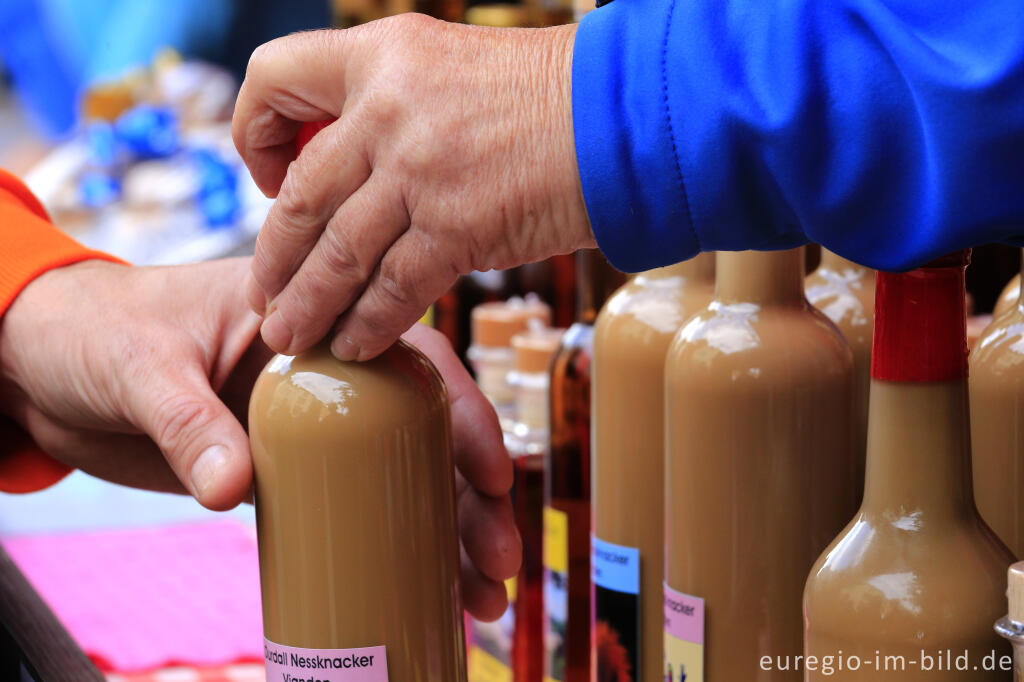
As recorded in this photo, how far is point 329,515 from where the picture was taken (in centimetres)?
71

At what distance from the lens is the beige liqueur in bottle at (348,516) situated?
2.34 ft

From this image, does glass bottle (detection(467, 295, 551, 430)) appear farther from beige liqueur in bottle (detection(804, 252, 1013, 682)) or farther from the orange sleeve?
beige liqueur in bottle (detection(804, 252, 1013, 682))

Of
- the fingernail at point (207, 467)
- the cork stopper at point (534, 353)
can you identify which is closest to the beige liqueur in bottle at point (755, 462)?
the fingernail at point (207, 467)

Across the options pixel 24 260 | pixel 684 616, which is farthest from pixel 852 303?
pixel 24 260

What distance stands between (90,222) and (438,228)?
3015 millimetres

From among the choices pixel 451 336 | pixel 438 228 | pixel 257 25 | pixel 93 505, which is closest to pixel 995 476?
pixel 438 228

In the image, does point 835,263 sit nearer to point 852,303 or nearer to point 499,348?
point 852,303

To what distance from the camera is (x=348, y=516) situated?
71cm

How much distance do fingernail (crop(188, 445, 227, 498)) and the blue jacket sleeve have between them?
1.06 feet

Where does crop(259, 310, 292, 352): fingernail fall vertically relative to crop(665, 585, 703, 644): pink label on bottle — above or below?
above

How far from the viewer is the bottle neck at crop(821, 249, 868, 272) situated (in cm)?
94

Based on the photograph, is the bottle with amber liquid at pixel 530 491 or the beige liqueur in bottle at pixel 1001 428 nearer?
the beige liqueur in bottle at pixel 1001 428

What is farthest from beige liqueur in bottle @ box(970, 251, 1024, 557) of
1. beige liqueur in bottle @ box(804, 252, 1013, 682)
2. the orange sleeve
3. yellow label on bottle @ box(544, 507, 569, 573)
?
the orange sleeve

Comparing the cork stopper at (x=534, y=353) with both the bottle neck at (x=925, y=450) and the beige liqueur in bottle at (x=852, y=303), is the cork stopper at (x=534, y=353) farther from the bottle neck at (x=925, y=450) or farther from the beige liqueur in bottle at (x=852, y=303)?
the bottle neck at (x=925, y=450)
